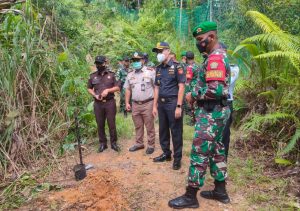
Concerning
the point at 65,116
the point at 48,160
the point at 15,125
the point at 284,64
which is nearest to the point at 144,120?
the point at 65,116

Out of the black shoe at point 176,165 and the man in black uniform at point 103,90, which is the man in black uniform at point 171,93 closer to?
the black shoe at point 176,165

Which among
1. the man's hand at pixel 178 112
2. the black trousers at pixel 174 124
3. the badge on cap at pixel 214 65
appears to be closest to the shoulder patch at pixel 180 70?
the black trousers at pixel 174 124

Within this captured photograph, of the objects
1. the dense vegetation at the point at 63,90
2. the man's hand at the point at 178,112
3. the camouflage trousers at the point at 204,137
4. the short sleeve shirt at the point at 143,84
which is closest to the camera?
Answer: the camouflage trousers at the point at 204,137

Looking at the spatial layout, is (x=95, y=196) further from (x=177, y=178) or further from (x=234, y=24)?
(x=234, y=24)

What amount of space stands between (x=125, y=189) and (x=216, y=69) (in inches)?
71.7

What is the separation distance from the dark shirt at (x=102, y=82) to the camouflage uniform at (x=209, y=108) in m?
2.32

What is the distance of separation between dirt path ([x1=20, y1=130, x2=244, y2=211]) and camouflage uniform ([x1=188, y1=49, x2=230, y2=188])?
0.54 m

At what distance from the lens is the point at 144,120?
520 centimetres

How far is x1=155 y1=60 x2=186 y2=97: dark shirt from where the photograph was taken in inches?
171

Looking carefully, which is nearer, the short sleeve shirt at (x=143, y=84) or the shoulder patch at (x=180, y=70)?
the shoulder patch at (x=180, y=70)

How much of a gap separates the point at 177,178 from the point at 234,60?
372cm

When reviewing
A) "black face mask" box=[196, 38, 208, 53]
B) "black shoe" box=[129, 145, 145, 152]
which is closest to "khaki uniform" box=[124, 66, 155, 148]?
"black shoe" box=[129, 145, 145, 152]

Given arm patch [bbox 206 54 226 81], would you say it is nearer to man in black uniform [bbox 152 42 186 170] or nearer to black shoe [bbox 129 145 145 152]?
man in black uniform [bbox 152 42 186 170]

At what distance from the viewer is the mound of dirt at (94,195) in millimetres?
3311
